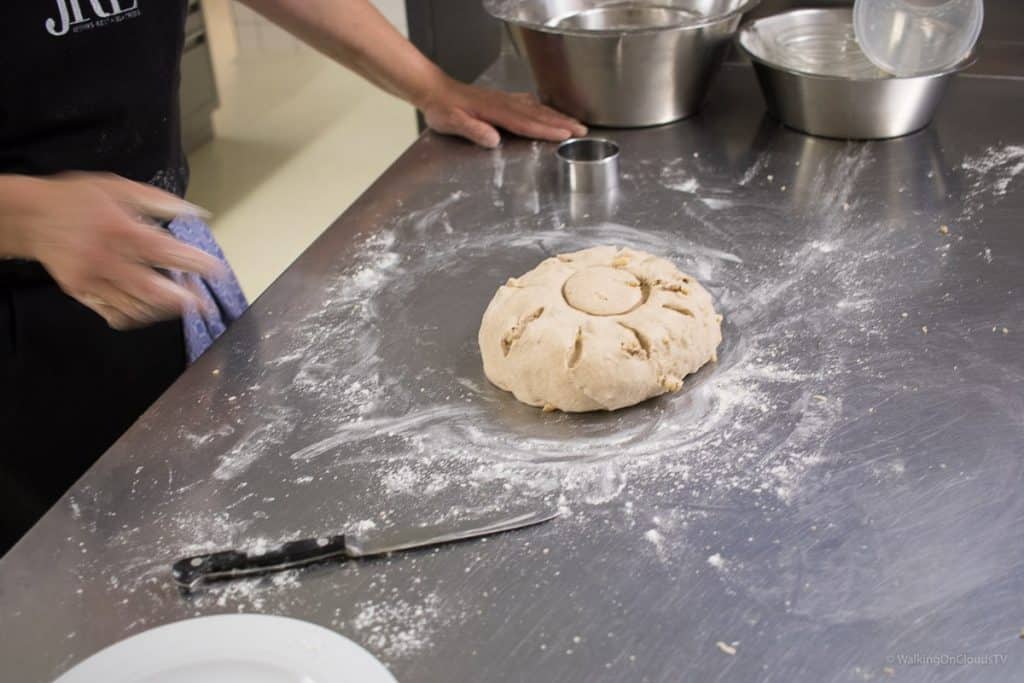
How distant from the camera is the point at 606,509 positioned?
2.94 ft

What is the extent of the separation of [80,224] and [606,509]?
1.79ft

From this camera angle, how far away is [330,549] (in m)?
0.85

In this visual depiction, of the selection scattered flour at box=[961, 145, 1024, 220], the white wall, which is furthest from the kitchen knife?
the white wall

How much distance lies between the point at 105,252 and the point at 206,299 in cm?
45

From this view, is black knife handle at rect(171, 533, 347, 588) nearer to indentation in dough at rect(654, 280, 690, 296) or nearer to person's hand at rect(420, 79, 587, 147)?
indentation in dough at rect(654, 280, 690, 296)

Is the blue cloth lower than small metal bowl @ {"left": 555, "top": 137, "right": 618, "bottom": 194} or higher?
lower

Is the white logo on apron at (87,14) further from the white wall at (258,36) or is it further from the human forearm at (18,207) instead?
the white wall at (258,36)

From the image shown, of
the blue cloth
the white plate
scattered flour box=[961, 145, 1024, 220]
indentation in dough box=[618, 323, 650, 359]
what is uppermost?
indentation in dough box=[618, 323, 650, 359]

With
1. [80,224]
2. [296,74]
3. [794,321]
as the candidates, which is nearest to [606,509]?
[794,321]

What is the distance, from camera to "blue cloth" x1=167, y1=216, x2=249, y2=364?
4.53 feet

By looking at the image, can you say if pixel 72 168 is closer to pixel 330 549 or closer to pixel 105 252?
pixel 105 252

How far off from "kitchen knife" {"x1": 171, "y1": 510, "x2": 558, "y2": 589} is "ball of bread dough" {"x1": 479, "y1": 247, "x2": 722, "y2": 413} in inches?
7.0

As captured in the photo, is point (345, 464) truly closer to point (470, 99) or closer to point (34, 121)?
point (34, 121)

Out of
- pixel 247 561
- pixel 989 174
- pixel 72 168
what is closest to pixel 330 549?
pixel 247 561
